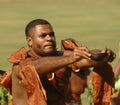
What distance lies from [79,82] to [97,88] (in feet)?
5.50

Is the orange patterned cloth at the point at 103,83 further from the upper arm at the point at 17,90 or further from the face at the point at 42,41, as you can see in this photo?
the upper arm at the point at 17,90

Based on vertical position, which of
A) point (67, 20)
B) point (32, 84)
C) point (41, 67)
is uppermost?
point (41, 67)

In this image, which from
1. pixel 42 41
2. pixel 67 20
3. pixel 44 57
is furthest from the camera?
pixel 67 20

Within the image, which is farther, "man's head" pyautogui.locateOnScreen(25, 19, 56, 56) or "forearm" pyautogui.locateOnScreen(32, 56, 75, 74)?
"man's head" pyautogui.locateOnScreen(25, 19, 56, 56)

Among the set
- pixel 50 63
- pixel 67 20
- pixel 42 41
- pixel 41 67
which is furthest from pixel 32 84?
pixel 67 20

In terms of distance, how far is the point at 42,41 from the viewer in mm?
5559

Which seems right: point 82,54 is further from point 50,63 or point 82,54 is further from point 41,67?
point 41,67

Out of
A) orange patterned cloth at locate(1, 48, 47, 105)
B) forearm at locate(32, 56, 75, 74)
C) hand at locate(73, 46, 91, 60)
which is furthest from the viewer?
orange patterned cloth at locate(1, 48, 47, 105)

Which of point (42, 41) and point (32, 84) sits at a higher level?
point (42, 41)

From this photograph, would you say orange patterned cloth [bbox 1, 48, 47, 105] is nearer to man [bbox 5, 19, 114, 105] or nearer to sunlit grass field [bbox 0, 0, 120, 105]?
man [bbox 5, 19, 114, 105]

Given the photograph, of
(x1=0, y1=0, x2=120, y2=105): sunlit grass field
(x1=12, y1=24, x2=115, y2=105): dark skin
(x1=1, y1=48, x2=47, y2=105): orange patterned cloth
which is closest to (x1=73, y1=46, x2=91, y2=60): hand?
(x1=12, y1=24, x2=115, y2=105): dark skin

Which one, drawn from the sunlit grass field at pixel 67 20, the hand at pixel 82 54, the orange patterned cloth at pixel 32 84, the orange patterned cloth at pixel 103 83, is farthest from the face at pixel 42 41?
the sunlit grass field at pixel 67 20

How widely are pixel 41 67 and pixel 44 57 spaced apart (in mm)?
100

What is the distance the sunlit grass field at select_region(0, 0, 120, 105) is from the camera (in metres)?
18.6
